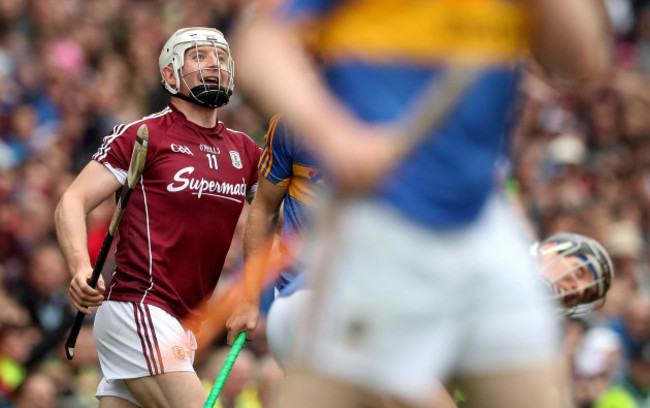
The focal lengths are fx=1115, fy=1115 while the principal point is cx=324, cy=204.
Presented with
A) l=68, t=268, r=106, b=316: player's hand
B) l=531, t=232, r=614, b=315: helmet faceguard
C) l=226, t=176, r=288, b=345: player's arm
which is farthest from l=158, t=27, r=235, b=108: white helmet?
l=531, t=232, r=614, b=315: helmet faceguard

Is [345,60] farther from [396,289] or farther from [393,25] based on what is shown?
[396,289]

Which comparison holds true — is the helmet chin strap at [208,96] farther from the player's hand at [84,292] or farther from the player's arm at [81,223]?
the player's hand at [84,292]

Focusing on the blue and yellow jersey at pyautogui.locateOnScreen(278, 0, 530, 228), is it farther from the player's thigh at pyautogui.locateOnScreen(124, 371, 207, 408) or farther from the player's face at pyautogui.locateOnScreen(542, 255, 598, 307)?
the player's thigh at pyautogui.locateOnScreen(124, 371, 207, 408)

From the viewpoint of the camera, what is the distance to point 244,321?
17.4ft

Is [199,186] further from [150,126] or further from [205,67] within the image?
[205,67]

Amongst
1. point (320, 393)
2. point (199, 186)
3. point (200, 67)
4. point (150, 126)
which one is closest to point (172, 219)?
point (199, 186)

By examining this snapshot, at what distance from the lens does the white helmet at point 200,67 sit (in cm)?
587

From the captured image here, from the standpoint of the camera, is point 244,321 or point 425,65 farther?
point 244,321

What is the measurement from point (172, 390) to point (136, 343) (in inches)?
12.3

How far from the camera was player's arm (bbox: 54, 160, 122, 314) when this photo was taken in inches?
214

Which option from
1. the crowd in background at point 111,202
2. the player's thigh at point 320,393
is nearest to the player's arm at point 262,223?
the crowd in background at point 111,202

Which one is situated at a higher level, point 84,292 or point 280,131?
point 280,131

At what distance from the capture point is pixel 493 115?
2.62 m

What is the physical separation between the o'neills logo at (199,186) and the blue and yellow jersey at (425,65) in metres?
3.23
